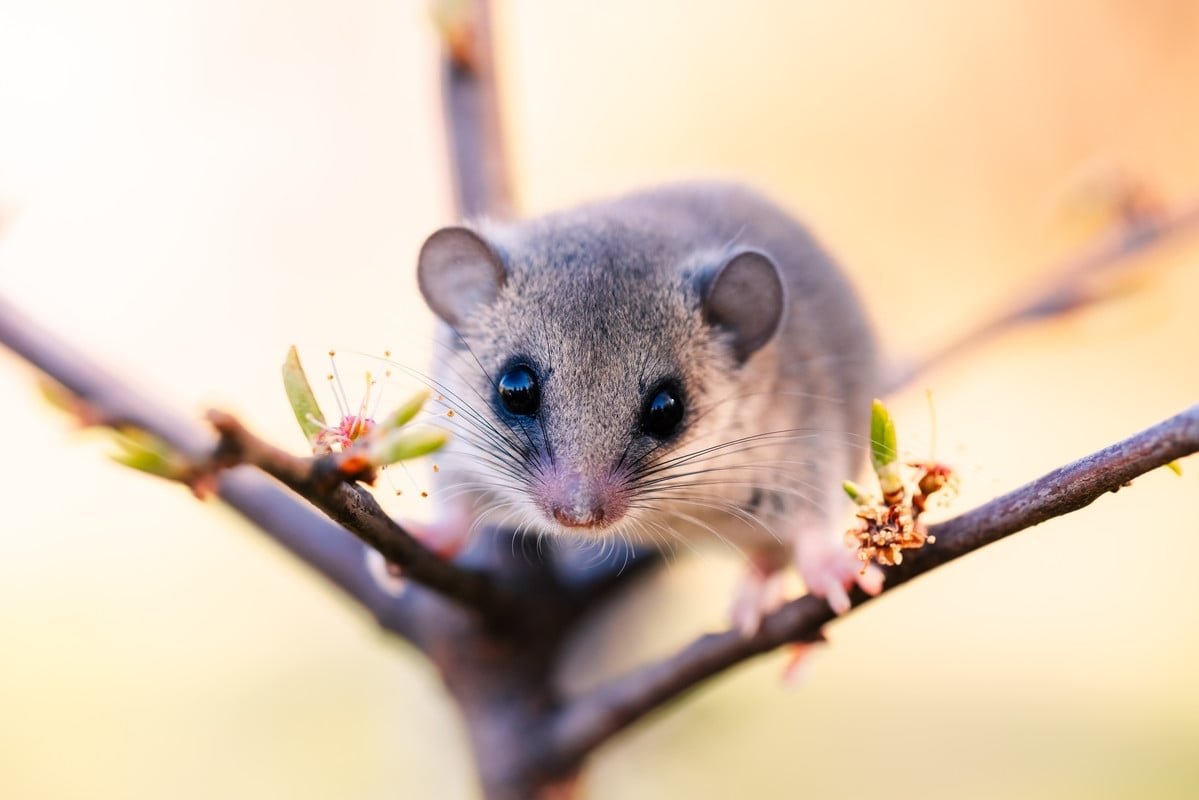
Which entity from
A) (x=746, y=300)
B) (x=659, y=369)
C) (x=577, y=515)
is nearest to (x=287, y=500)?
(x=577, y=515)

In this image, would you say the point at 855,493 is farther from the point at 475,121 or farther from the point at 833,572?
the point at 475,121

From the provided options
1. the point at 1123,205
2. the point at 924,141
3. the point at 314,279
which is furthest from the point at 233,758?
the point at 924,141

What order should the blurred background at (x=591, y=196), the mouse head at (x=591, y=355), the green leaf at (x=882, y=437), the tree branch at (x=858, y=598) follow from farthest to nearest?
the blurred background at (x=591, y=196) → the mouse head at (x=591, y=355) → the green leaf at (x=882, y=437) → the tree branch at (x=858, y=598)

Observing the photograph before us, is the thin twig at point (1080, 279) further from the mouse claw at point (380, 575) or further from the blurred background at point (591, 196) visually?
the mouse claw at point (380, 575)

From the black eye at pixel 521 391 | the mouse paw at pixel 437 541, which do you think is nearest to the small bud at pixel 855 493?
the black eye at pixel 521 391

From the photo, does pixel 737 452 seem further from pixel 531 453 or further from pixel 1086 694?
pixel 1086 694
